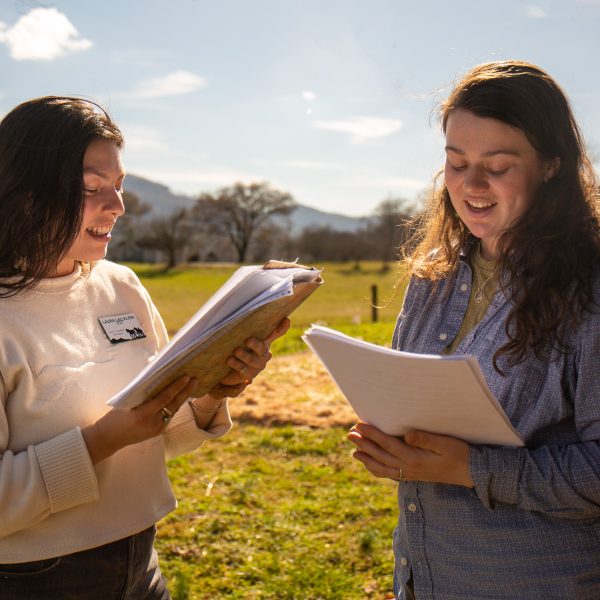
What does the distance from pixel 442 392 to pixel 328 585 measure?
8.03 ft

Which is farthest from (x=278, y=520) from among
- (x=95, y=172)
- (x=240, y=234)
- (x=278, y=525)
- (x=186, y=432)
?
(x=240, y=234)

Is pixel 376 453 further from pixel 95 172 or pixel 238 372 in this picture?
pixel 95 172

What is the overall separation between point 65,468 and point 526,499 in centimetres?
118

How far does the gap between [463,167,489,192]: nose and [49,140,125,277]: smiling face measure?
103cm

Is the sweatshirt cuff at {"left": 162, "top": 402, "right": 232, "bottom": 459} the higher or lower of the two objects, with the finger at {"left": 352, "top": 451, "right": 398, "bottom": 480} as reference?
lower

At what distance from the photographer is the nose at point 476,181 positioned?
178 cm

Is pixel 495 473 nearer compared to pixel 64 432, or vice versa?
pixel 495 473

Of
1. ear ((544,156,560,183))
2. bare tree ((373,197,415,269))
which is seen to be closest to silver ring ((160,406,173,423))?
ear ((544,156,560,183))

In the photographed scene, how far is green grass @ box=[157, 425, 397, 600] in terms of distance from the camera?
361 cm

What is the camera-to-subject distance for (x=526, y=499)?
5.28ft

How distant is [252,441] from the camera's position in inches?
234

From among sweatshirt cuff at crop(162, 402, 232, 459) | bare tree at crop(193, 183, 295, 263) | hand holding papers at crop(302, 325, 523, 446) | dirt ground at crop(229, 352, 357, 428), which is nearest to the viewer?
hand holding papers at crop(302, 325, 523, 446)

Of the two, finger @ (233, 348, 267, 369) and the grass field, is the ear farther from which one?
finger @ (233, 348, 267, 369)

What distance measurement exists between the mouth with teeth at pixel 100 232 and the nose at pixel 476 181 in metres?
1.07
